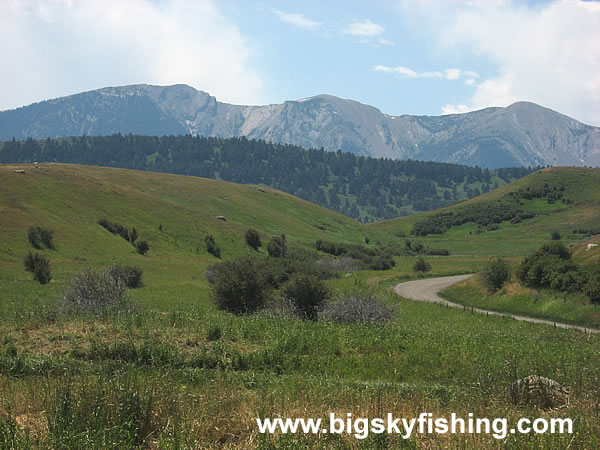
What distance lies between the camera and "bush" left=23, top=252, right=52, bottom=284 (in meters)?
40.1

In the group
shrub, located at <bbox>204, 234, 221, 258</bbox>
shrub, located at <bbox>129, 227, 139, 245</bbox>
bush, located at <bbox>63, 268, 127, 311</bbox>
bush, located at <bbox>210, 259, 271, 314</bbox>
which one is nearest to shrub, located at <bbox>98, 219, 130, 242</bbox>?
shrub, located at <bbox>129, 227, 139, 245</bbox>

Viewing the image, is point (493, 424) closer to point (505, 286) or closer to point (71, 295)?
point (71, 295)

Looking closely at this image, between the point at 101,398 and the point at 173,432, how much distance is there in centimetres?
130

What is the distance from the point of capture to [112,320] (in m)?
17.6

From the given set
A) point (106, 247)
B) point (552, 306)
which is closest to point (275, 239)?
point (106, 247)

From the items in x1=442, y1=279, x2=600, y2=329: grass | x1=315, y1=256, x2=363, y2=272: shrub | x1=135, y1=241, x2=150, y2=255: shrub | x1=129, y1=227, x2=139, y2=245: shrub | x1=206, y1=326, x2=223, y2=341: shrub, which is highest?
x1=129, y1=227, x2=139, y2=245: shrub

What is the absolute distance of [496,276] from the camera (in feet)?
146

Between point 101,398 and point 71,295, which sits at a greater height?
point 101,398

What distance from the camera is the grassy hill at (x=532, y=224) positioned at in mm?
128000

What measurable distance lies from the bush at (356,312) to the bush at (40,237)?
4414 centimetres

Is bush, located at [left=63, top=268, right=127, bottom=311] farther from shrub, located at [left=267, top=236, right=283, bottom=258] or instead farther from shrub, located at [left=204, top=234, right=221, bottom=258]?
shrub, located at [left=267, top=236, right=283, bottom=258]

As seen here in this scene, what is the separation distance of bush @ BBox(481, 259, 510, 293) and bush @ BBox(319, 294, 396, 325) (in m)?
22.6

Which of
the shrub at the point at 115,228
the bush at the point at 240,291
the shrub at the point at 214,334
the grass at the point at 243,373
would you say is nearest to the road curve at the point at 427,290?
the grass at the point at 243,373

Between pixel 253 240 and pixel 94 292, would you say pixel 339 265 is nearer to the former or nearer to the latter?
pixel 253 240
